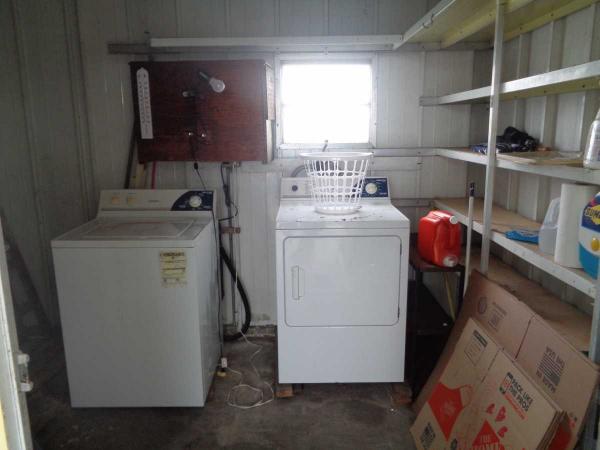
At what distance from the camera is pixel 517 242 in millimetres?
1930

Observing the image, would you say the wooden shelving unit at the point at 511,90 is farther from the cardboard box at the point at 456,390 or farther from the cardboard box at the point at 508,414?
the cardboard box at the point at 456,390

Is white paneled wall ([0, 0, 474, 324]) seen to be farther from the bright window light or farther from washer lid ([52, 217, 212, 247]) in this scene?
washer lid ([52, 217, 212, 247])

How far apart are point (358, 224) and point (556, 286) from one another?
0.99 m

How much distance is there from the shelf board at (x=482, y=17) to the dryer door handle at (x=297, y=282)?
1.39m

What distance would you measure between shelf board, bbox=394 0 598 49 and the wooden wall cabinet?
0.92 m

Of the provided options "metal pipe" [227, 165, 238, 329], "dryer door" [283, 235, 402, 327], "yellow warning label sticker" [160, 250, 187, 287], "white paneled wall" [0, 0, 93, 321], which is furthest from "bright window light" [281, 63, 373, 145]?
"white paneled wall" [0, 0, 93, 321]

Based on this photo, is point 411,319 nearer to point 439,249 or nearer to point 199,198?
point 439,249

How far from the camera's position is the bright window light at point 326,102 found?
3033 millimetres

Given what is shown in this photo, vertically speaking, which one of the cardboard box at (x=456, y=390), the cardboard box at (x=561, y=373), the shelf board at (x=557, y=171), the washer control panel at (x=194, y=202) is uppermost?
the shelf board at (x=557, y=171)

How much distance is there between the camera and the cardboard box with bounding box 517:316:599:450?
1441 millimetres

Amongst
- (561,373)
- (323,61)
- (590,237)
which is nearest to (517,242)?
(590,237)

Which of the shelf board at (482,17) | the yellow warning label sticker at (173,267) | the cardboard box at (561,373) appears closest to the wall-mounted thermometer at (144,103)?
the yellow warning label sticker at (173,267)

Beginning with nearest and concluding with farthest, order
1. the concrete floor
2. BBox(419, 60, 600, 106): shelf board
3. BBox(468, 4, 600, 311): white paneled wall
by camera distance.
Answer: BBox(419, 60, 600, 106): shelf board, BBox(468, 4, 600, 311): white paneled wall, the concrete floor

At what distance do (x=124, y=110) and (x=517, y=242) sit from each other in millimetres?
2460
